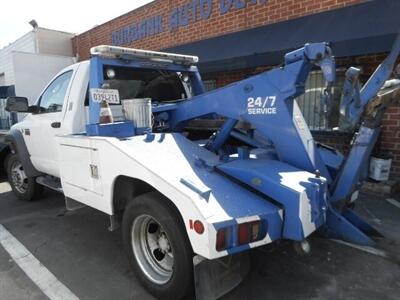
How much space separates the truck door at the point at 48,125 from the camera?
454 centimetres

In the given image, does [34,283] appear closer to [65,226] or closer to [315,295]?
[65,226]

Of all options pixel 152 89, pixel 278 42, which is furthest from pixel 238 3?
pixel 152 89

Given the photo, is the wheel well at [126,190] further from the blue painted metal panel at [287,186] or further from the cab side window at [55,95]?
the cab side window at [55,95]

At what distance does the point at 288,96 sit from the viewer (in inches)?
114

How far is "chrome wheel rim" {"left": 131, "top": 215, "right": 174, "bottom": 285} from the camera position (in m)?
2.96

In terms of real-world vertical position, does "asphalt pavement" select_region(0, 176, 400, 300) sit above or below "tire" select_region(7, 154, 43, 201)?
below

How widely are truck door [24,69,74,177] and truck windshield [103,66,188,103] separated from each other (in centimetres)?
69

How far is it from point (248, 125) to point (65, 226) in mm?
3001

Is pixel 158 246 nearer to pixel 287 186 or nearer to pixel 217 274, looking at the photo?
pixel 217 274

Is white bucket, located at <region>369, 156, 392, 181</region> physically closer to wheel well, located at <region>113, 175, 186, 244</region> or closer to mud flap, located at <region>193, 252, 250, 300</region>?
mud flap, located at <region>193, 252, 250, 300</region>

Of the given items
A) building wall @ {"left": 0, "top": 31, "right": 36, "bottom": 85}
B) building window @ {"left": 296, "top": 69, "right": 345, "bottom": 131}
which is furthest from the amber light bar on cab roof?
building wall @ {"left": 0, "top": 31, "right": 36, "bottom": 85}

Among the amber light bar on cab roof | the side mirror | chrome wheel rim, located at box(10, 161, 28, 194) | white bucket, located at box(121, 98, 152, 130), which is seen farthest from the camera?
chrome wheel rim, located at box(10, 161, 28, 194)

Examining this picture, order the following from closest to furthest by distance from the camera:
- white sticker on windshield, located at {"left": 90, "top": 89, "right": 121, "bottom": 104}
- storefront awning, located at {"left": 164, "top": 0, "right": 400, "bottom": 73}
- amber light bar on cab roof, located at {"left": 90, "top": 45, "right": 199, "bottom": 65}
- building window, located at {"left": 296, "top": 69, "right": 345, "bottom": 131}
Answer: white sticker on windshield, located at {"left": 90, "top": 89, "right": 121, "bottom": 104} → amber light bar on cab roof, located at {"left": 90, "top": 45, "right": 199, "bottom": 65} → storefront awning, located at {"left": 164, "top": 0, "right": 400, "bottom": 73} → building window, located at {"left": 296, "top": 69, "right": 345, "bottom": 131}

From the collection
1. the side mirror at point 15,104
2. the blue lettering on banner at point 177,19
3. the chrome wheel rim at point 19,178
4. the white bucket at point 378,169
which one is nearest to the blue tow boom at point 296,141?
the white bucket at point 378,169
